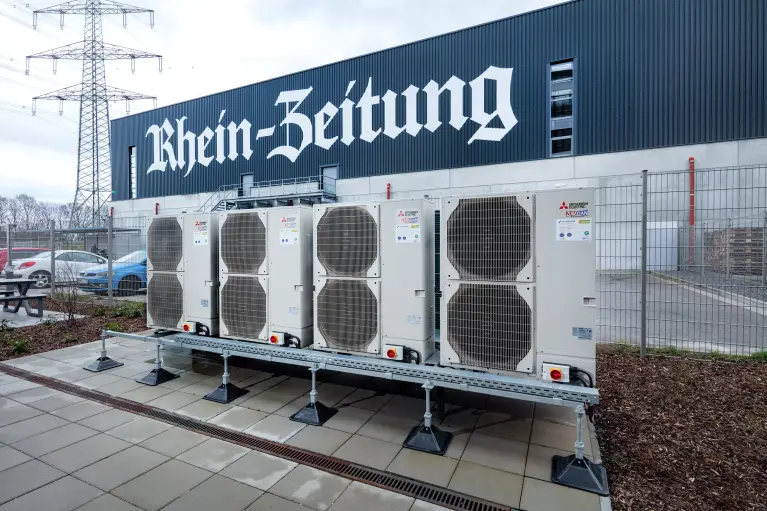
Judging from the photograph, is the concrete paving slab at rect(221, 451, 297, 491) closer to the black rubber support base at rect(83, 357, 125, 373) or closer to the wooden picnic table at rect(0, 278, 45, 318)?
the black rubber support base at rect(83, 357, 125, 373)

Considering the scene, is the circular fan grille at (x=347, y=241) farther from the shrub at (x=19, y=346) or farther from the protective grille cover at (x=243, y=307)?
the shrub at (x=19, y=346)

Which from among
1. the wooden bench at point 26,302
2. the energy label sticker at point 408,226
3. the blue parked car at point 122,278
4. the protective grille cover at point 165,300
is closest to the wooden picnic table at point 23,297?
the wooden bench at point 26,302

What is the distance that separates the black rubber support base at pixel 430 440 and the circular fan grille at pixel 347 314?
848mm

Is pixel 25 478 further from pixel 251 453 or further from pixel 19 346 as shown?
pixel 19 346

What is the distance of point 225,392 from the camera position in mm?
3896

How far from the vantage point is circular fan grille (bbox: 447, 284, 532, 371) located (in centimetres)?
282

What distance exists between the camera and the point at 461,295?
2977 millimetres

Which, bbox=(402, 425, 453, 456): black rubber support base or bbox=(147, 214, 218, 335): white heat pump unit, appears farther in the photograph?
bbox=(147, 214, 218, 335): white heat pump unit

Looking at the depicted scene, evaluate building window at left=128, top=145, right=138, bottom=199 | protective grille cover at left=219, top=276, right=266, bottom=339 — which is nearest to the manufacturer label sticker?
protective grille cover at left=219, top=276, right=266, bottom=339

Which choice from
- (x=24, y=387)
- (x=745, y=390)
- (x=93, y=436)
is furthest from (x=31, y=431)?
(x=745, y=390)

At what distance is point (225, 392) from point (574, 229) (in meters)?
3.65

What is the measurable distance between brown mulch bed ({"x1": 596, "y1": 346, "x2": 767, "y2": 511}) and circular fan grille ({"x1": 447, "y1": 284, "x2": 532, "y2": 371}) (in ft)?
3.45

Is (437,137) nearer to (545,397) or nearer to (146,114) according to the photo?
(545,397)

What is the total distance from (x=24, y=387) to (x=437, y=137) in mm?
12066
